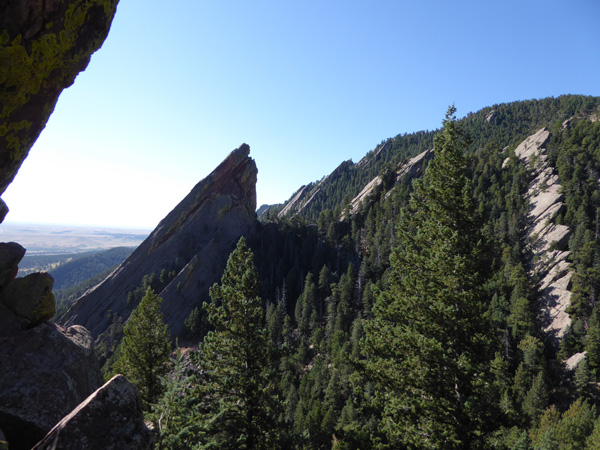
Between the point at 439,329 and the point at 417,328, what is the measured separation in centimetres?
67

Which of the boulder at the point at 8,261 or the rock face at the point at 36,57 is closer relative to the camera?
the rock face at the point at 36,57

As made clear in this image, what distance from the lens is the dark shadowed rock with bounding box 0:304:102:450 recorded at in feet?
19.7

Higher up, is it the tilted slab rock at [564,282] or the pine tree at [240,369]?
the tilted slab rock at [564,282]

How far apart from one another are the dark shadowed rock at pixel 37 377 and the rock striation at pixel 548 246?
82251mm

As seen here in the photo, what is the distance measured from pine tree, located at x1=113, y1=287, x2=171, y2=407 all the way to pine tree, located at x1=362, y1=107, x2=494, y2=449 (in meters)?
13.1

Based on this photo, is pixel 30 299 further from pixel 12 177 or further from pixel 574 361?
pixel 574 361

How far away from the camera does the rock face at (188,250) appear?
7175 centimetres

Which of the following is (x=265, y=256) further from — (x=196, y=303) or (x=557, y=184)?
(x=557, y=184)

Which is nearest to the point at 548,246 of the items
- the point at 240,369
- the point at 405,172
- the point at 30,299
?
the point at 405,172

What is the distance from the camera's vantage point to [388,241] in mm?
83875

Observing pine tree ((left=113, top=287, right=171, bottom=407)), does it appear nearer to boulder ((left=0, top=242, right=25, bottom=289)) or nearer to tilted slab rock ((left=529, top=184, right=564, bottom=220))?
boulder ((left=0, top=242, right=25, bottom=289))

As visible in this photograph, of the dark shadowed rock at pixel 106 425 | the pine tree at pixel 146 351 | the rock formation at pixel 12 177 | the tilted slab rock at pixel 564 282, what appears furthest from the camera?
the tilted slab rock at pixel 564 282

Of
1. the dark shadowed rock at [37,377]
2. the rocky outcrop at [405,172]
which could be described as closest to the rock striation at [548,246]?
the rocky outcrop at [405,172]

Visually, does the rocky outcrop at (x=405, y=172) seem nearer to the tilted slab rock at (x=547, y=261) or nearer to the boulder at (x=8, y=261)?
the tilted slab rock at (x=547, y=261)
